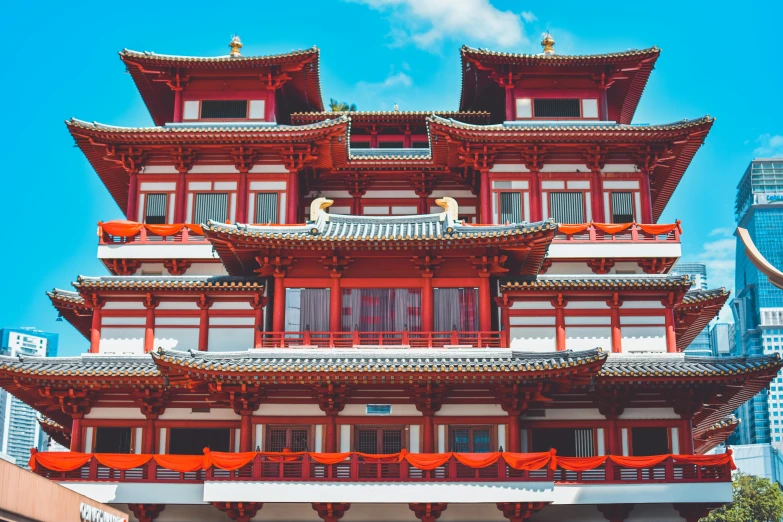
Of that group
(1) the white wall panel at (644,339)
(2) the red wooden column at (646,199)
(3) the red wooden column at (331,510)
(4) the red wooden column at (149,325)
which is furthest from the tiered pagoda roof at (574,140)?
(3) the red wooden column at (331,510)

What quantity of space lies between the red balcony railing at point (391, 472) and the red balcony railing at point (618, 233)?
33.1ft

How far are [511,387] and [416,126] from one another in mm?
18398

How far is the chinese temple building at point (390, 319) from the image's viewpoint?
30.3 metres

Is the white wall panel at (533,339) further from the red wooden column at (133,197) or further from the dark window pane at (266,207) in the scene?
the red wooden column at (133,197)

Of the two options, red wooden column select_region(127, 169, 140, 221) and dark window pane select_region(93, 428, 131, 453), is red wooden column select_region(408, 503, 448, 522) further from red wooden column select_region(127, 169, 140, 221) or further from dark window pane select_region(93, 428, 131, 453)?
red wooden column select_region(127, 169, 140, 221)

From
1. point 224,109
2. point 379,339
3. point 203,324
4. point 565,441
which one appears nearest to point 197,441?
point 203,324

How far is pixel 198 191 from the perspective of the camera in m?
39.8

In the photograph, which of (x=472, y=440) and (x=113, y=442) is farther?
(x=113, y=442)

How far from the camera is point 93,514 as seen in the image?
2406 centimetres

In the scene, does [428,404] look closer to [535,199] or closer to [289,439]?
[289,439]

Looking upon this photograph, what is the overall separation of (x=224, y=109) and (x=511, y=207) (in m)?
14.1

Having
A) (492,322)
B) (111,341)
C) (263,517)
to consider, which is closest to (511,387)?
(492,322)

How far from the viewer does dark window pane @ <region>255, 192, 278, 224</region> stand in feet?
129

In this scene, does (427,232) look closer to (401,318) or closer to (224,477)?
(401,318)
